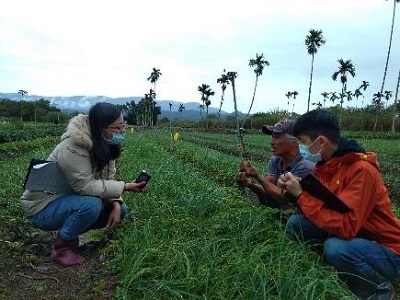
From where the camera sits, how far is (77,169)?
11.7 ft

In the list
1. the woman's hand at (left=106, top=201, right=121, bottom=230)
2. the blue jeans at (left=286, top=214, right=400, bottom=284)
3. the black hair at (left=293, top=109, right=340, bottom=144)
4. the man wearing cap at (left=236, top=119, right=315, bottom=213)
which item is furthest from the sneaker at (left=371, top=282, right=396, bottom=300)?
the woman's hand at (left=106, top=201, right=121, bottom=230)

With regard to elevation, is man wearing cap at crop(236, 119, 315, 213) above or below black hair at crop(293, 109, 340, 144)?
below

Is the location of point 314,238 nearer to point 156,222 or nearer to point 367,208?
point 367,208

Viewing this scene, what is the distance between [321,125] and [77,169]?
6.46 feet

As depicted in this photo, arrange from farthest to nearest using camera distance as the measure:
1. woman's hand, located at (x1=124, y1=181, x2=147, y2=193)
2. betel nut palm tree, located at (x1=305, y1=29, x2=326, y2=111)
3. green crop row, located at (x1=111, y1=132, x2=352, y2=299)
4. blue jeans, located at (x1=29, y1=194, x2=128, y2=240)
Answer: betel nut palm tree, located at (x1=305, y1=29, x2=326, y2=111) → woman's hand, located at (x1=124, y1=181, x2=147, y2=193) → blue jeans, located at (x1=29, y1=194, x2=128, y2=240) → green crop row, located at (x1=111, y1=132, x2=352, y2=299)

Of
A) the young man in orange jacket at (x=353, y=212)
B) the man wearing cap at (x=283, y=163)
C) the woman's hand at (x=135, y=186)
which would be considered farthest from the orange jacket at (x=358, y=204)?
the woman's hand at (x=135, y=186)

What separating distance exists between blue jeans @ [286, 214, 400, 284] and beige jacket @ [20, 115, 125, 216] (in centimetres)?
188

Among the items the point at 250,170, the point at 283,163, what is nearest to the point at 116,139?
the point at 250,170

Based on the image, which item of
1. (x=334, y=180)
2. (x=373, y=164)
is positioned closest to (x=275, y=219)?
(x=334, y=180)

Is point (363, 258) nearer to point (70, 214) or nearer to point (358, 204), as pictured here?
point (358, 204)

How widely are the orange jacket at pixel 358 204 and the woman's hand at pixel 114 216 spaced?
1.69 m

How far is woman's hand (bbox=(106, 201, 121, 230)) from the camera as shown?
3.91 metres

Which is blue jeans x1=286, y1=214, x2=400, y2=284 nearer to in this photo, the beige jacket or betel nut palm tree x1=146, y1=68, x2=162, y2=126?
the beige jacket

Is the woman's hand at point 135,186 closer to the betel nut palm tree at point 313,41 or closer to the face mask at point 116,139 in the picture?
the face mask at point 116,139
